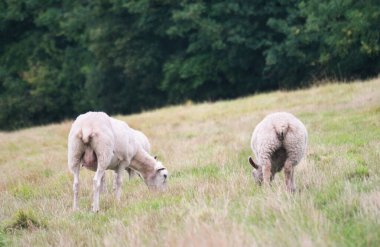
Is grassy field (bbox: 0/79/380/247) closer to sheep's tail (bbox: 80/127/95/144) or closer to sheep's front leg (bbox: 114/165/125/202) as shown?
sheep's front leg (bbox: 114/165/125/202)

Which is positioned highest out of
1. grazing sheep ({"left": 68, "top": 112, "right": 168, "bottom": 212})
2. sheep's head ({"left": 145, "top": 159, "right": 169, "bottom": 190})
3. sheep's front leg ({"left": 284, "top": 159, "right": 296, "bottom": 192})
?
grazing sheep ({"left": 68, "top": 112, "right": 168, "bottom": 212})

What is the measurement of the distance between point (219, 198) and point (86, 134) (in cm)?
241

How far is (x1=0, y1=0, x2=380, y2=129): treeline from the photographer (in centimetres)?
3175

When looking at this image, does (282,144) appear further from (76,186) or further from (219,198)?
(76,186)

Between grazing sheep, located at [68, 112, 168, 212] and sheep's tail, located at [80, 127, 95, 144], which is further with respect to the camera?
grazing sheep, located at [68, 112, 168, 212]

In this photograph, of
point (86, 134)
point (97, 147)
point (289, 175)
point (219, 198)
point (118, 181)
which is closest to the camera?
point (219, 198)

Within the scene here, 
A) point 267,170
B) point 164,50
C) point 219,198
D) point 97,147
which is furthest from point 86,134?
point 164,50

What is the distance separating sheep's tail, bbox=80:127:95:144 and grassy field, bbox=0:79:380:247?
1.02 metres

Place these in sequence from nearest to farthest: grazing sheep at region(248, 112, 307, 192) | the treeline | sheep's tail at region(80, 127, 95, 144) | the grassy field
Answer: the grassy field < grazing sheep at region(248, 112, 307, 192) < sheep's tail at region(80, 127, 95, 144) < the treeline

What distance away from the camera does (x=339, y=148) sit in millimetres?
10656

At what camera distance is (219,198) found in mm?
7168

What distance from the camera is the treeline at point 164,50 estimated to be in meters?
31.8

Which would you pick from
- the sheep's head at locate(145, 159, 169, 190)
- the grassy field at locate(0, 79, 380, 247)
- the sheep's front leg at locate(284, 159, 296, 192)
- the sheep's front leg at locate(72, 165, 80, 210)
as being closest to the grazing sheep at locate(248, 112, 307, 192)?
the sheep's front leg at locate(284, 159, 296, 192)

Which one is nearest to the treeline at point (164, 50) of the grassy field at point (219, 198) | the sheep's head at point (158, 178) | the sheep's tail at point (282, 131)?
the grassy field at point (219, 198)
